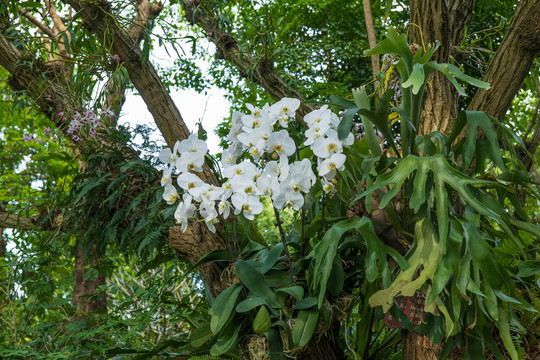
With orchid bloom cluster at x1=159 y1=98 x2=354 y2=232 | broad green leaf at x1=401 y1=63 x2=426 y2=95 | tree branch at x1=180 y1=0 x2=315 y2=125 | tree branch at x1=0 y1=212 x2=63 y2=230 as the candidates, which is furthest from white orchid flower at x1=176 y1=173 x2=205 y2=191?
tree branch at x1=0 y1=212 x2=63 y2=230

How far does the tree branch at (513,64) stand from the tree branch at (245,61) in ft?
4.66

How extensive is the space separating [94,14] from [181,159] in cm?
149

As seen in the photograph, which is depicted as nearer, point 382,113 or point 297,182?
point 297,182

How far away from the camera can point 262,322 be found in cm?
162

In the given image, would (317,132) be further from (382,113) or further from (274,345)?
(274,345)

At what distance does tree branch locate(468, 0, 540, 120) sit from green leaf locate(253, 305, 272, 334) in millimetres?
1197

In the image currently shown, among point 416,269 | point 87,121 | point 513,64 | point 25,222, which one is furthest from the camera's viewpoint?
point 25,222

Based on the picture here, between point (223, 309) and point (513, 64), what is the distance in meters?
1.47

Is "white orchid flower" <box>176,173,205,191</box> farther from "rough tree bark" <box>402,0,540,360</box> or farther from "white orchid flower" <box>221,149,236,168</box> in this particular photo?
"rough tree bark" <box>402,0,540,360</box>

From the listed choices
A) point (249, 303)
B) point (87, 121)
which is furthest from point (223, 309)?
point (87, 121)

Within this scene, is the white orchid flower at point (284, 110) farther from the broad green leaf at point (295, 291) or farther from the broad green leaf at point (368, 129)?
the broad green leaf at point (295, 291)

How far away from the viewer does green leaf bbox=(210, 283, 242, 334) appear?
5.42ft

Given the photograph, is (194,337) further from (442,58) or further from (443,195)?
(442,58)

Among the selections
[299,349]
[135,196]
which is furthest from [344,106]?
[135,196]
